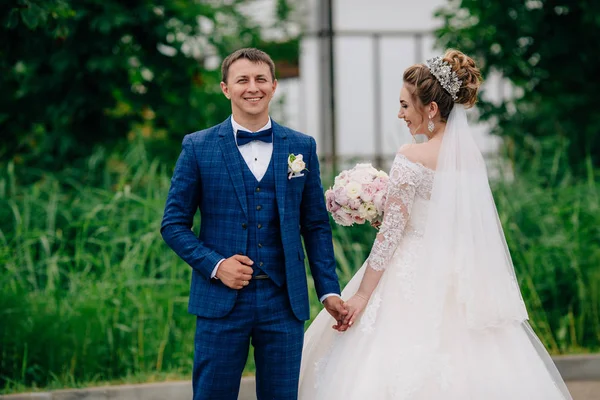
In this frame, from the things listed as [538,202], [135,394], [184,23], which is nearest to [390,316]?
[135,394]

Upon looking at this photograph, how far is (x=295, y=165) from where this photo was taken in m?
3.66

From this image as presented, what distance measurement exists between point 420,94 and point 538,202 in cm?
401

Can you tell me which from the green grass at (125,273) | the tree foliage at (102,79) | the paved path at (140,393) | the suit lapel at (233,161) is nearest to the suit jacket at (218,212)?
the suit lapel at (233,161)

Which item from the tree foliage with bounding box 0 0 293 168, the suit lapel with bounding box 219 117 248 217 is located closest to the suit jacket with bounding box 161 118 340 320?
the suit lapel with bounding box 219 117 248 217

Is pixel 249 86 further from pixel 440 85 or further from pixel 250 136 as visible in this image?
pixel 440 85

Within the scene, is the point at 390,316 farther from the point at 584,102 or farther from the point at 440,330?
the point at 584,102

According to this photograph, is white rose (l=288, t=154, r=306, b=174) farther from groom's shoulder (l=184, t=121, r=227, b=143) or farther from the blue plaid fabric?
groom's shoulder (l=184, t=121, r=227, b=143)

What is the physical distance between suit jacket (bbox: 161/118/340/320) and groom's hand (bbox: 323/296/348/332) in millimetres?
160

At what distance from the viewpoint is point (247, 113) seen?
12.0ft

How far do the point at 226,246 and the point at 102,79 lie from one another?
498 centimetres

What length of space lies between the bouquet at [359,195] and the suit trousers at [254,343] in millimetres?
625

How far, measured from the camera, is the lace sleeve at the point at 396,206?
3883 millimetres

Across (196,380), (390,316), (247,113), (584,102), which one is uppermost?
(584,102)

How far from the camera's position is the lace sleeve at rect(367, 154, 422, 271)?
388cm
